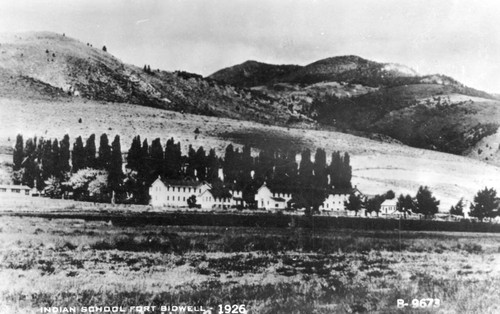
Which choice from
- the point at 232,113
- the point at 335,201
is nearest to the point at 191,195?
the point at 335,201

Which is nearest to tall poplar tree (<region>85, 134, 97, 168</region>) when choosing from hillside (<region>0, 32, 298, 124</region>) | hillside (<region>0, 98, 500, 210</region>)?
hillside (<region>0, 98, 500, 210</region>)

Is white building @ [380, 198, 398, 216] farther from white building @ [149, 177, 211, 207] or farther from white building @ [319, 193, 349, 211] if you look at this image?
white building @ [149, 177, 211, 207]

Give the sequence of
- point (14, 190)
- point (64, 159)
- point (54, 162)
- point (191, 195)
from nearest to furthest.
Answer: point (14, 190)
point (54, 162)
point (64, 159)
point (191, 195)

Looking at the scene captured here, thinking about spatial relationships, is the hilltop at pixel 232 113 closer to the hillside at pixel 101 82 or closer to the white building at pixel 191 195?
the hillside at pixel 101 82

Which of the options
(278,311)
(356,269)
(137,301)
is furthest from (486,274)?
(137,301)

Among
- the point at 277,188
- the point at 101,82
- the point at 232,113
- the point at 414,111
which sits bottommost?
the point at 277,188

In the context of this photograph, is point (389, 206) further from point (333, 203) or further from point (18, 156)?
point (18, 156)
